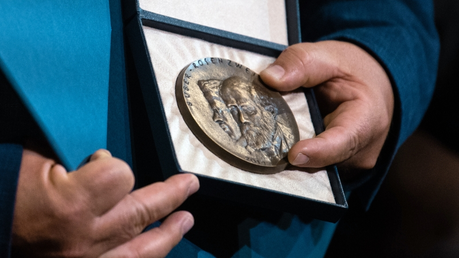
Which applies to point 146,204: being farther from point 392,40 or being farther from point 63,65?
point 392,40

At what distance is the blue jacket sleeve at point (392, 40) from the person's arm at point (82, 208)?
64cm

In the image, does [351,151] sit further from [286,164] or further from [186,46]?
[186,46]

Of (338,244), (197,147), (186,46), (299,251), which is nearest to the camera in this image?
(197,147)

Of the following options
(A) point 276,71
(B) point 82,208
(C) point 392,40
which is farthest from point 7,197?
(C) point 392,40

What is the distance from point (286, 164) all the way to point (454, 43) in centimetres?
133

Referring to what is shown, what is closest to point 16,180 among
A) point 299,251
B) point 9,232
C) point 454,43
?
point 9,232

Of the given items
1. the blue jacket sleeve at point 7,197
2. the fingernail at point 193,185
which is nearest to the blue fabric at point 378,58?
the fingernail at point 193,185

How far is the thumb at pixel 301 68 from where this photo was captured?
68cm

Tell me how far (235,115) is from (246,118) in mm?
19

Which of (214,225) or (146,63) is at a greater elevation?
(146,63)

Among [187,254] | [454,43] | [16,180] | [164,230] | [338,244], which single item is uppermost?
[16,180]

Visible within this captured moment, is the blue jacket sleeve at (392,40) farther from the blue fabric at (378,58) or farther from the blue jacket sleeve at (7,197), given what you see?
the blue jacket sleeve at (7,197)

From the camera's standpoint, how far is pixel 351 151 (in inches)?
28.6

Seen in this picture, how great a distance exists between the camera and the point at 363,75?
0.87 m
